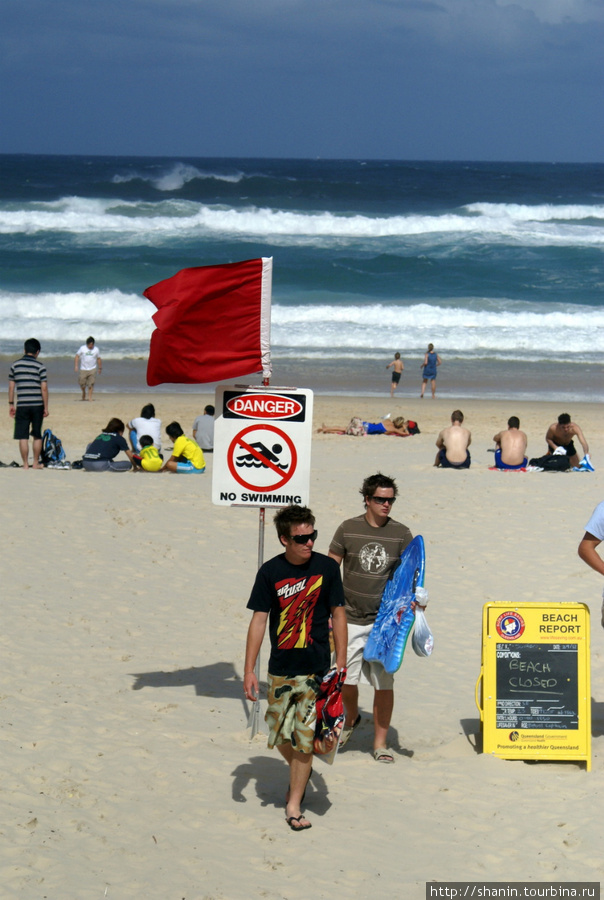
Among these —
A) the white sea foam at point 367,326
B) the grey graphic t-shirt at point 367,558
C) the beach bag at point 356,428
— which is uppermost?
the white sea foam at point 367,326

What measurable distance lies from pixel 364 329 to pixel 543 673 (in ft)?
79.1

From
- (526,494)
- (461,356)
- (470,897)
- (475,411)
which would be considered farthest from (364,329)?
(470,897)

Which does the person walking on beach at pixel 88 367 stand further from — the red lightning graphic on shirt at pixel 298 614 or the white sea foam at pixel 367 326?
the red lightning graphic on shirt at pixel 298 614

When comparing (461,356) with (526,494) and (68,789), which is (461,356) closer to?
(526,494)

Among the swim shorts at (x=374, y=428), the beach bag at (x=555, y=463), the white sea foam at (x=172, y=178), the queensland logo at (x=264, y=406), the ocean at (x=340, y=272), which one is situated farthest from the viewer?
the white sea foam at (x=172, y=178)

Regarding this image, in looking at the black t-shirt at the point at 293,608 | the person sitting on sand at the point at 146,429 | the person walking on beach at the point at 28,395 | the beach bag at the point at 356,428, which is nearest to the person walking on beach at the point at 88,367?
the beach bag at the point at 356,428

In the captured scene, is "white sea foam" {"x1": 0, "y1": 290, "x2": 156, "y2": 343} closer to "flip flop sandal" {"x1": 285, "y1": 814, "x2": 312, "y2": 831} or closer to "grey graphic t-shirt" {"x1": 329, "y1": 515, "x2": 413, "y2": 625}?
"grey graphic t-shirt" {"x1": 329, "y1": 515, "x2": 413, "y2": 625}

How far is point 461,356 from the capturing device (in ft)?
87.2

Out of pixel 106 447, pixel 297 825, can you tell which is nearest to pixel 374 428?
pixel 106 447

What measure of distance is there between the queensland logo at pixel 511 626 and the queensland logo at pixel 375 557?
2.44ft

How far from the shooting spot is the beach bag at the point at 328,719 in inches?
182

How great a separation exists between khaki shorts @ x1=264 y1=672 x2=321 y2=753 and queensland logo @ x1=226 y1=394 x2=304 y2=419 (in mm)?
1629

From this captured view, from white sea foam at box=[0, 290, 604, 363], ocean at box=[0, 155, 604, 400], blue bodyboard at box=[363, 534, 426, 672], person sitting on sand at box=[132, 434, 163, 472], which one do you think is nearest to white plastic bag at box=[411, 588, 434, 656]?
blue bodyboard at box=[363, 534, 426, 672]

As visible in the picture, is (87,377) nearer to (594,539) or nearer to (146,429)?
(146,429)
